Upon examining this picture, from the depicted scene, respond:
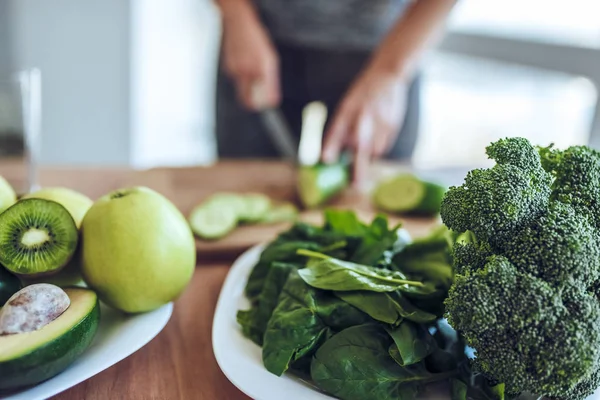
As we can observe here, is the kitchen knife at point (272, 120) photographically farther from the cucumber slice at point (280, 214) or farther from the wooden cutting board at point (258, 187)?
the cucumber slice at point (280, 214)

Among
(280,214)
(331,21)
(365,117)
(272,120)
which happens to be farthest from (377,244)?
(331,21)

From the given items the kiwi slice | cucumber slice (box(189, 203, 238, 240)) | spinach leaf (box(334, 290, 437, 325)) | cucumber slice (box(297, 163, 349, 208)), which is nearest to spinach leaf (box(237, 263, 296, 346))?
spinach leaf (box(334, 290, 437, 325))

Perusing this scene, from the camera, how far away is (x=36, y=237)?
619 mm

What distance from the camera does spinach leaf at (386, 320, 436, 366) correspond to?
600mm

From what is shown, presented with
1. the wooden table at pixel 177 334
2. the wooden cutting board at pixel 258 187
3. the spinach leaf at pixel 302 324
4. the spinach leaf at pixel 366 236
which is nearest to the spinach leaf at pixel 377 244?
the spinach leaf at pixel 366 236

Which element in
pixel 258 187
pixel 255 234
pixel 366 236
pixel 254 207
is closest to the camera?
pixel 366 236

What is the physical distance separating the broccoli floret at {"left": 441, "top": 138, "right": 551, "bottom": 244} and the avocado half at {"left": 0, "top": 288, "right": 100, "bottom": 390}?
38 cm

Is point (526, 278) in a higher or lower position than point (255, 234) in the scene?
higher

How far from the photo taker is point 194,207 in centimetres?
128

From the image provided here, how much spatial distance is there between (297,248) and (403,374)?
10.9 inches

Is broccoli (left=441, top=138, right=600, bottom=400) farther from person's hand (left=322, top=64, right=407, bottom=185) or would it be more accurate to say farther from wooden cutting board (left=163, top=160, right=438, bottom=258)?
person's hand (left=322, top=64, right=407, bottom=185)

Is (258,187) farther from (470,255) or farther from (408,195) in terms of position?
(470,255)

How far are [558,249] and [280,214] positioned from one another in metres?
0.77

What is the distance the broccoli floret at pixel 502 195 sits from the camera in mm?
551
